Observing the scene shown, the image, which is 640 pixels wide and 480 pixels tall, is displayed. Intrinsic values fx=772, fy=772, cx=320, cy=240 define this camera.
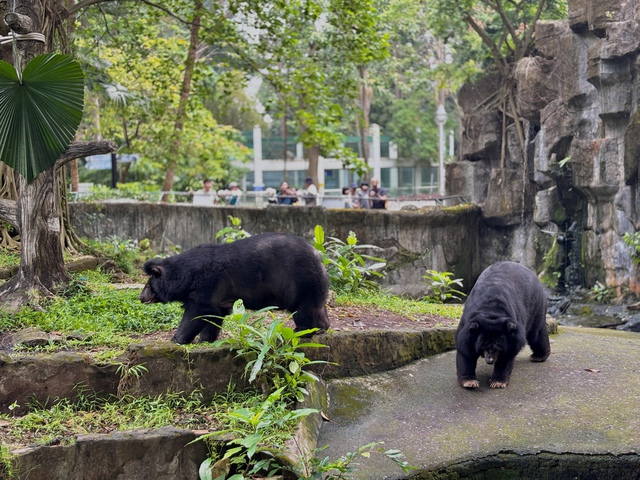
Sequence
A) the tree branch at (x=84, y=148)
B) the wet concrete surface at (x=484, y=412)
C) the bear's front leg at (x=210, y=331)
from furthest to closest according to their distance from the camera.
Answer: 1. the tree branch at (x=84, y=148)
2. the bear's front leg at (x=210, y=331)
3. the wet concrete surface at (x=484, y=412)

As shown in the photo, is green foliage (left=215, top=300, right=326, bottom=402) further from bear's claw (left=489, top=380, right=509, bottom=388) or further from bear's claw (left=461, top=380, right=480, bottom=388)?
bear's claw (left=489, top=380, right=509, bottom=388)

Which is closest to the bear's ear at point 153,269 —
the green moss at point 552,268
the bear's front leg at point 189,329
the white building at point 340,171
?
the bear's front leg at point 189,329

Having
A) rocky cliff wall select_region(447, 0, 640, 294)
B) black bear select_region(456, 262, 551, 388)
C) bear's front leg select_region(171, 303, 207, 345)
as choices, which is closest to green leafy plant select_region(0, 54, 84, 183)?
bear's front leg select_region(171, 303, 207, 345)

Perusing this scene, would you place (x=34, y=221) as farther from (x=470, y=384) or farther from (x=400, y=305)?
(x=470, y=384)

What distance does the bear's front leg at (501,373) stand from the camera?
638cm

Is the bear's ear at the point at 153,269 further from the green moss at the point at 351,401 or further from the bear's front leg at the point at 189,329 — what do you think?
the green moss at the point at 351,401

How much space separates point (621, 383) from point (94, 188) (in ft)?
53.0

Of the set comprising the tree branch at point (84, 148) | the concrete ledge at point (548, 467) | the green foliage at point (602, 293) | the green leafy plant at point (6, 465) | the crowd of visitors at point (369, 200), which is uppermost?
the tree branch at point (84, 148)

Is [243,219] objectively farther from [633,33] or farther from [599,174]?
[633,33]

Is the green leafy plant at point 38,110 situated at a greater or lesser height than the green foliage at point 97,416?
greater

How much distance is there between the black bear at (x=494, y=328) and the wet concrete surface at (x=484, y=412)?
17 cm

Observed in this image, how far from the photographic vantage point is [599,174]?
1581 cm

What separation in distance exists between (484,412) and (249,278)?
210 cm

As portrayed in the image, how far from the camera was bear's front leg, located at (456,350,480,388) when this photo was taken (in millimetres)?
6340
